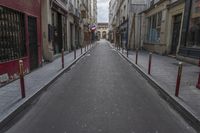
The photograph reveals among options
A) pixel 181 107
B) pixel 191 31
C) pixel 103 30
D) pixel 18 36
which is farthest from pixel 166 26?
pixel 103 30

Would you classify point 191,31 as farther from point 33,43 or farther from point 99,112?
point 99,112

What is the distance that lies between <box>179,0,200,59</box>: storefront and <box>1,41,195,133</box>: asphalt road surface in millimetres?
6600

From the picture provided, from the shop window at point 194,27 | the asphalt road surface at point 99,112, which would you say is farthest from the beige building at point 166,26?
the asphalt road surface at point 99,112

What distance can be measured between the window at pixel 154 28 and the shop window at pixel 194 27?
5825mm

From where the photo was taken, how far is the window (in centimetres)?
1827

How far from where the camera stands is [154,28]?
19688mm

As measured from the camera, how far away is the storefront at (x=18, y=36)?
665cm

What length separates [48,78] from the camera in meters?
7.73

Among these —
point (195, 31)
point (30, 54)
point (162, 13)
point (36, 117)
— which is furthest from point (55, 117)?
point (162, 13)

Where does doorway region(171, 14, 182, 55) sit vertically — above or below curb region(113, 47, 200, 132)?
above

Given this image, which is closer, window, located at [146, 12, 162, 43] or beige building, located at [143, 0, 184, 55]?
beige building, located at [143, 0, 184, 55]

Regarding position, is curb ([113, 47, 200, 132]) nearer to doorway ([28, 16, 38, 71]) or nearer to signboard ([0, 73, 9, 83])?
signboard ([0, 73, 9, 83])

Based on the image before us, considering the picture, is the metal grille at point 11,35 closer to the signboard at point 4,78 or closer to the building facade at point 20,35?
the building facade at point 20,35

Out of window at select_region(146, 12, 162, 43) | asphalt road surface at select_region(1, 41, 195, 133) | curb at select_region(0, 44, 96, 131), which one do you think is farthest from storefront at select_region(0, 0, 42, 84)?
window at select_region(146, 12, 162, 43)
